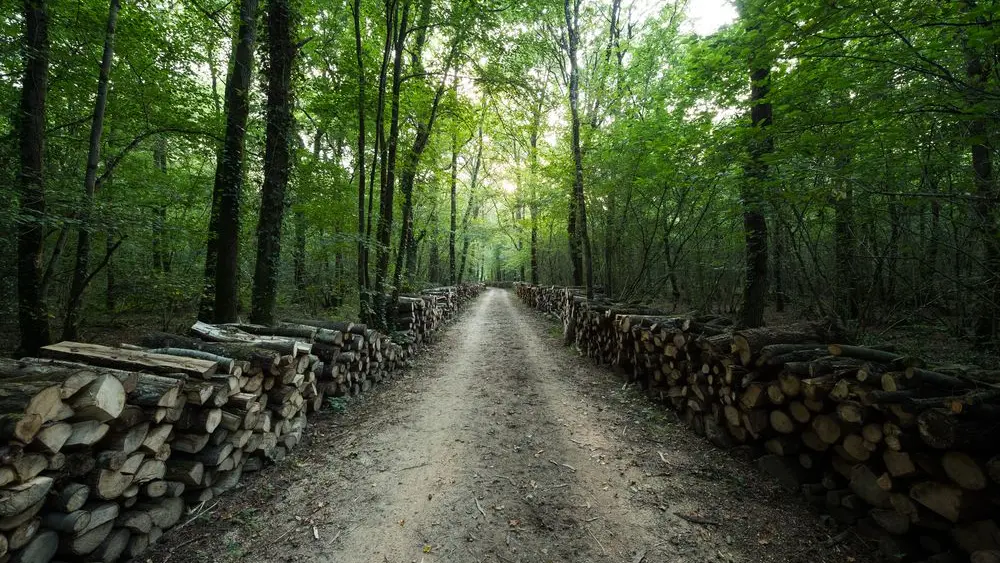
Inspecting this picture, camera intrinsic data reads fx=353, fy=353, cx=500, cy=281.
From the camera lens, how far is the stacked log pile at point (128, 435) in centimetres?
186

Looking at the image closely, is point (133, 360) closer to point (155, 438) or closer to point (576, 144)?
point (155, 438)

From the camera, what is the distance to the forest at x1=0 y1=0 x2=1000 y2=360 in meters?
3.88

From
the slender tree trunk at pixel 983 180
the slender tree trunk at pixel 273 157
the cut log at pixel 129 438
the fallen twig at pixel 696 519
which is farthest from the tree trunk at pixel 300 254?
the slender tree trunk at pixel 983 180

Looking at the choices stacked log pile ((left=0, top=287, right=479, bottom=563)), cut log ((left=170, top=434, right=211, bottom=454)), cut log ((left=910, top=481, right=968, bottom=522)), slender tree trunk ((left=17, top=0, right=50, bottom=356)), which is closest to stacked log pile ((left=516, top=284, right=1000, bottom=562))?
cut log ((left=910, top=481, right=968, bottom=522))

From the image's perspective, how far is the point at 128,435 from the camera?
2.29 m

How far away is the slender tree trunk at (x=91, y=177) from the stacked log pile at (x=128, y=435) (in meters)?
2.74

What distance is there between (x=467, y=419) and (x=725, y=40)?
228 inches

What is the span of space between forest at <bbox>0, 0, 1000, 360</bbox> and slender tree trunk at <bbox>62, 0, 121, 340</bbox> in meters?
0.03

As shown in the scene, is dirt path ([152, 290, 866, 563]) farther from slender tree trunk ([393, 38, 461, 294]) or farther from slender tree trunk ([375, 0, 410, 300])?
slender tree trunk ([393, 38, 461, 294])

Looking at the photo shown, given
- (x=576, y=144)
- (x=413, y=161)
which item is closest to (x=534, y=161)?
(x=576, y=144)

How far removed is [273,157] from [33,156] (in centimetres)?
317

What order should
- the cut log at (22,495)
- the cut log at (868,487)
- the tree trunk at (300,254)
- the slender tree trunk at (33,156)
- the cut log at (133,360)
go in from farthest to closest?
the tree trunk at (300,254), the slender tree trunk at (33,156), the cut log at (133,360), the cut log at (868,487), the cut log at (22,495)

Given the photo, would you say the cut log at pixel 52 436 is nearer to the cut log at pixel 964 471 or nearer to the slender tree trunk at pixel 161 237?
the slender tree trunk at pixel 161 237

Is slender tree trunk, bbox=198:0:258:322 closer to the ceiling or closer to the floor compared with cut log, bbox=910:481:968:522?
closer to the ceiling
